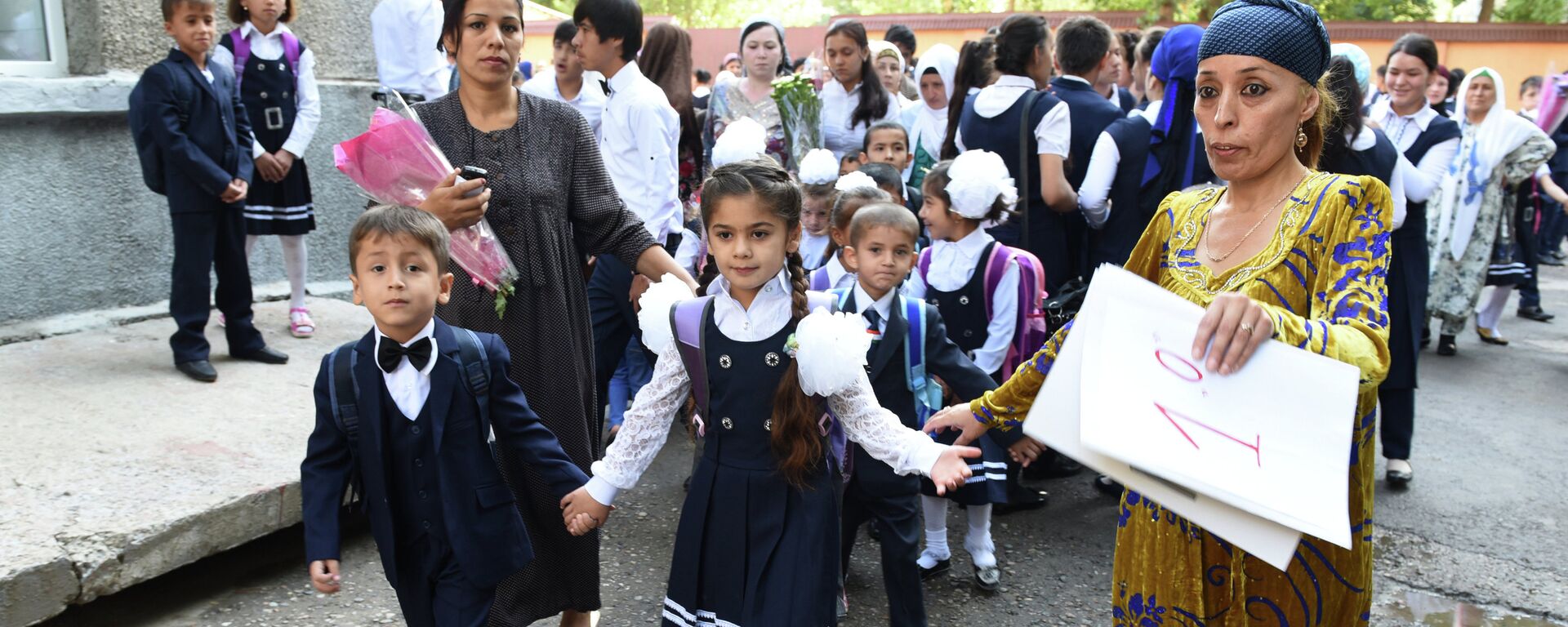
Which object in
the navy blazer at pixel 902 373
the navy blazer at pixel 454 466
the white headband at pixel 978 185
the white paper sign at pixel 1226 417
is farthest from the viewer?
the white headband at pixel 978 185

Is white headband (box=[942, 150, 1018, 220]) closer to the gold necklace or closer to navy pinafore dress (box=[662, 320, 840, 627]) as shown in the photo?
navy pinafore dress (box=[662, 320, 840, 627])

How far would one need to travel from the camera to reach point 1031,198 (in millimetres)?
5414

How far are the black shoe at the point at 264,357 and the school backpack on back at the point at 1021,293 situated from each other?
118 inches

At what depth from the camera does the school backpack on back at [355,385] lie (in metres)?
2.65

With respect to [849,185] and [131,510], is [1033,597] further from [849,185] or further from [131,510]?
[131,510]

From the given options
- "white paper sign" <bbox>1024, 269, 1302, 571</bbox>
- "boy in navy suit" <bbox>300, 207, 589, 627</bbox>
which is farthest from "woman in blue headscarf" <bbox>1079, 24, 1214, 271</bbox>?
"boy in navy suit" <bbox>300, 207, 589, 627</bbox>

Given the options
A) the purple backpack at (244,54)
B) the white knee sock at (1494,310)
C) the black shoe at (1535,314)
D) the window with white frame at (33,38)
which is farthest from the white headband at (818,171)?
the black shoe at (1535,314)

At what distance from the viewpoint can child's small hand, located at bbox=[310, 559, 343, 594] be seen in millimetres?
2592

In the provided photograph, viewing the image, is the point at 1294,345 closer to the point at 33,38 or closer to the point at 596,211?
the point at 596,211

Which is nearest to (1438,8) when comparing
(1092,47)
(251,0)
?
(1092,47)

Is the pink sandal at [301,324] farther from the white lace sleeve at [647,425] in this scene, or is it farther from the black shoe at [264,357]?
the white lace sleeve at [647,425]

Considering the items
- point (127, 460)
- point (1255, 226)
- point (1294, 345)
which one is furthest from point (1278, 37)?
point (127, 460)

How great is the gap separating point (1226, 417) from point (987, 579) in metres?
2.60

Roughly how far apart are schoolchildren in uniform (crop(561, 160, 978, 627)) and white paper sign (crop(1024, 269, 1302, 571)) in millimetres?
684
